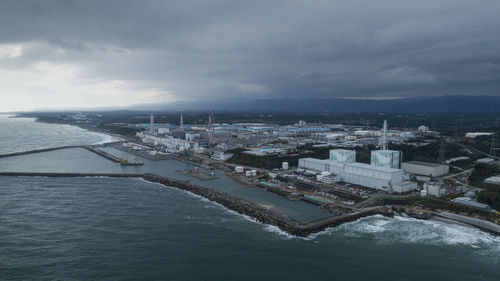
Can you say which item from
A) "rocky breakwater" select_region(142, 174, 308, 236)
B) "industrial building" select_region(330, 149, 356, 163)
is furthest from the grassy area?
"rocky breakwater" select_region(142, 174, 308, 236)

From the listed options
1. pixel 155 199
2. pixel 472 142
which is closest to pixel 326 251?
pixel 155 199

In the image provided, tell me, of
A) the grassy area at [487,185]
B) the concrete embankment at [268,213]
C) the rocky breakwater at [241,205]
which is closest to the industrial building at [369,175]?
the concrete embankment at [268,213]

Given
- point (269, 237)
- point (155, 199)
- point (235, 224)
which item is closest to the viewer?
point (269, 237)

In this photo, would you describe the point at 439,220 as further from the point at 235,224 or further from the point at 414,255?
the point at 235,224

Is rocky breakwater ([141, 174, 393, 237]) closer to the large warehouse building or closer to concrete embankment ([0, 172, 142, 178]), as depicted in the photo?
the large warehouse building

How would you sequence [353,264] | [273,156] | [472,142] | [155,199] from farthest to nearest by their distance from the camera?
1. [472,142]
2. [273,156]
3. [155,199]
4. [353,264]
